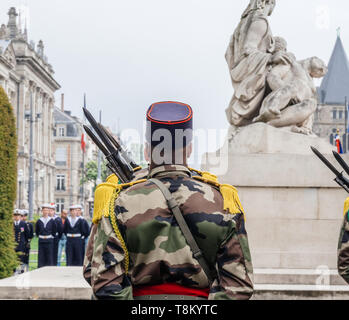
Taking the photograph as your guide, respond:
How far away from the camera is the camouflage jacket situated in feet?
9.59

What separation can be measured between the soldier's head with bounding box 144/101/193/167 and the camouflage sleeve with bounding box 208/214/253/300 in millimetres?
432

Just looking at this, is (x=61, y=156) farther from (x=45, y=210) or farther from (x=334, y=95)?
(x=45, y=210)

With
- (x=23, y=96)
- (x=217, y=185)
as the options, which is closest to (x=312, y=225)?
(x=217, y=185)

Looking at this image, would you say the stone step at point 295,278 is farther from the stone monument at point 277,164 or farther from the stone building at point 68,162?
the stone building at point 68,162

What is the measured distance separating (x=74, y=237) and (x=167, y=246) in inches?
554

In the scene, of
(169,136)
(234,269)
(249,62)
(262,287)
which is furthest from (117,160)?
(249,62)

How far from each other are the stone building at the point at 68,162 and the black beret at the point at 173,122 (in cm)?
8977

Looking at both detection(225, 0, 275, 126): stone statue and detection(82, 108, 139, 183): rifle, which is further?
detection(225, 0, 275, 126): stone statue

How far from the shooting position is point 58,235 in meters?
17.2

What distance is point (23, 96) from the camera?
68812mm

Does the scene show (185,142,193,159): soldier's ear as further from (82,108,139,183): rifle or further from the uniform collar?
(82,108,139,183): rifle

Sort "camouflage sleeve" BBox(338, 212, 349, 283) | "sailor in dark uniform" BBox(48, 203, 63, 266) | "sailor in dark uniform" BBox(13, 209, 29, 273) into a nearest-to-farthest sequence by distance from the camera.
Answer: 1. "camouflage sleeve" BBox(338, 212, 349, 283)
2. "sailor in dark uniform" BBox(13, 209, 29, 273)
3. "sailor in dark uniform" BBox(48, 203, 63, 266)

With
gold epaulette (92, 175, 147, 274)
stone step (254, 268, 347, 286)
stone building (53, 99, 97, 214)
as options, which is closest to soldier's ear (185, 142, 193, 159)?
gold epaulette (92, 175, 147, 274)
